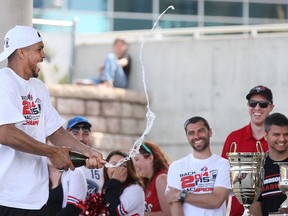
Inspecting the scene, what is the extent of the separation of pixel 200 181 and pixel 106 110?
8569 mm

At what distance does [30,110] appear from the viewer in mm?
8047

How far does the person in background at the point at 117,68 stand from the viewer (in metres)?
18.1

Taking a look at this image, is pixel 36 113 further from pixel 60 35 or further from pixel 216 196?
pixel 60 35

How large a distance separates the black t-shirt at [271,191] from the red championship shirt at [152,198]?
1902 millimetres

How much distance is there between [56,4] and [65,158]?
568 inches

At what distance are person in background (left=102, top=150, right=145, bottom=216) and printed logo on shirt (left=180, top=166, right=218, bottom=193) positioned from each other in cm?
67

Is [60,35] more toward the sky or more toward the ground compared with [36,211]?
more toward the sky

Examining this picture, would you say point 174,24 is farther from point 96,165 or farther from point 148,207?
point 96,165

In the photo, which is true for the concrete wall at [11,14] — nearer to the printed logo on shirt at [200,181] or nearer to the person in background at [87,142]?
the person in background at [87,142]

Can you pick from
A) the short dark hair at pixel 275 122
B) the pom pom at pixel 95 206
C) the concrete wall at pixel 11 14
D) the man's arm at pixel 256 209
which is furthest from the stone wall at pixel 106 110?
the man's arm at pixel 256 209

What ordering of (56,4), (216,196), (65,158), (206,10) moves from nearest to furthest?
(65,158) < (216,196) < (56,4) < (206,10)

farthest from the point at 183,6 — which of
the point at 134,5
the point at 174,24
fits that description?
the point at 174,24

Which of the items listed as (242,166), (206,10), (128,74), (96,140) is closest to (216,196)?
(242,166)

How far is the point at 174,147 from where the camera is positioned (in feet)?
60.0
